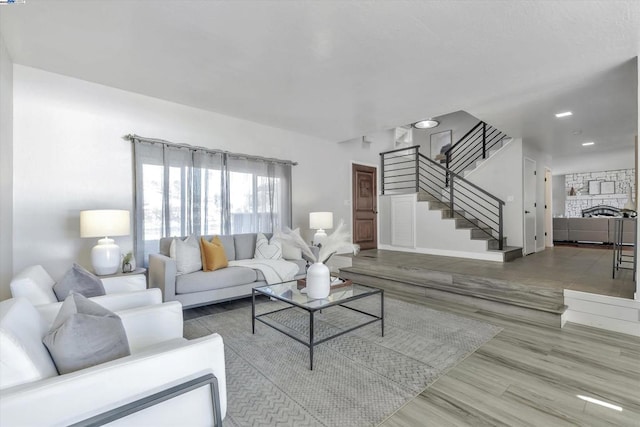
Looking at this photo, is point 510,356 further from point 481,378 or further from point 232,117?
point 232,117

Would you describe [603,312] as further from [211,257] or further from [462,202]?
[211,257]

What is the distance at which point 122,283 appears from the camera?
8.59 feet

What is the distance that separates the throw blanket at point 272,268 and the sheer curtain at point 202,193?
785 mm

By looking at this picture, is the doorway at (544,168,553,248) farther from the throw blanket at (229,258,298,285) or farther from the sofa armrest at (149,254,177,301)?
the sofa armrest at (149,254,177,301)

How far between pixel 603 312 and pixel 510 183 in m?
3.75

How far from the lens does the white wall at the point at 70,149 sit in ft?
10.3

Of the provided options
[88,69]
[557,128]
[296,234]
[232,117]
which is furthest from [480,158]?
[88,69]

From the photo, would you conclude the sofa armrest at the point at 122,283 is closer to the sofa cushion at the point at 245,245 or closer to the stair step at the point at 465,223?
the sofa cushion at the point at 245,245

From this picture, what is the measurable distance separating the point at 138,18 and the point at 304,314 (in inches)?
120

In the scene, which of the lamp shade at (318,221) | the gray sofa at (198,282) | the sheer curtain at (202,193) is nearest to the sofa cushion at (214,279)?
the gray sofa at (198,282)

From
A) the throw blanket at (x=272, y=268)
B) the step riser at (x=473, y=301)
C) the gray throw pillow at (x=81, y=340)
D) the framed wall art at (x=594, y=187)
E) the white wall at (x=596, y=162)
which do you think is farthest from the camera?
the framed wall art at (x=594, y=187)

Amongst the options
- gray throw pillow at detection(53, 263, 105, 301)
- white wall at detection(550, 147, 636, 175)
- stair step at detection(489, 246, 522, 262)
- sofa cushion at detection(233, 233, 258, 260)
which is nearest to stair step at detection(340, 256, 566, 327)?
stair step at detection(489, 246, 522, 262)

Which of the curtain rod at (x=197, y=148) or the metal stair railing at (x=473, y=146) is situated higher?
the metal stair railing at (x=473, y=146)

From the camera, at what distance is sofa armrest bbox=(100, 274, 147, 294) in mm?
2553
